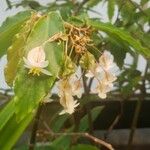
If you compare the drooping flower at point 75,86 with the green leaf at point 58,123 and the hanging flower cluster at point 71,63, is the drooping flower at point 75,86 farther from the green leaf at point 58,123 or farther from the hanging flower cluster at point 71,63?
the green leaf at point 58,123

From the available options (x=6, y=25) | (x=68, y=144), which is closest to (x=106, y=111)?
(x=68, y=144)

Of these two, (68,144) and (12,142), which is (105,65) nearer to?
(12,142)

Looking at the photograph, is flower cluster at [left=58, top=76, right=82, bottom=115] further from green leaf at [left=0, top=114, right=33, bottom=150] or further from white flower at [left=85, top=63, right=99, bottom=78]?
green leaf at [left=0, top=114, right=33, bottom=150]

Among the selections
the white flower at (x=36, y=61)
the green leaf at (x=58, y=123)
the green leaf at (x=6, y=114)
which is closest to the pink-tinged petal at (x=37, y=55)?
the white flower at (x=36, y=61)

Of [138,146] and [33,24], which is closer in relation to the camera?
[33,24]

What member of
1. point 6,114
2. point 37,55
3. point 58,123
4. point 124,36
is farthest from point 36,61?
point 58,123

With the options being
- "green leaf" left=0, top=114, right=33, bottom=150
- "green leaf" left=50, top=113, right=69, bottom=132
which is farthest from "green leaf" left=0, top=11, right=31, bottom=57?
"green leaf" left=50, top=113, right=69, bottom=132
